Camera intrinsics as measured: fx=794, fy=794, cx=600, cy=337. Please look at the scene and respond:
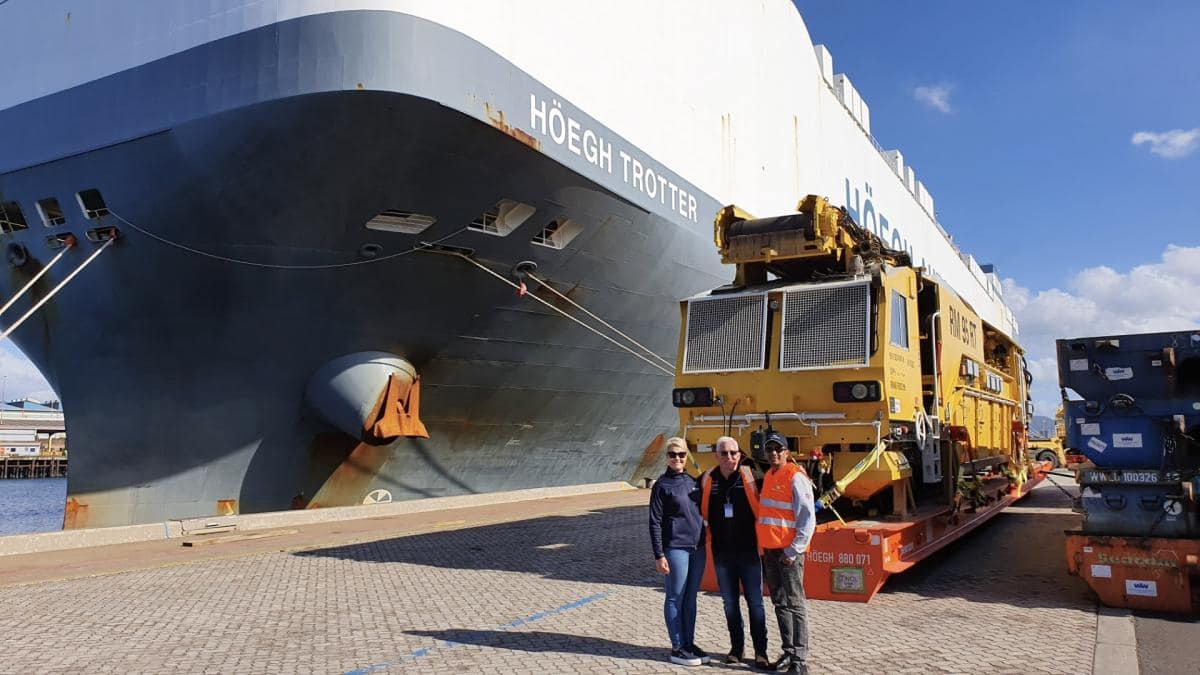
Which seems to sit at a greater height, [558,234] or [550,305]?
[558,234]

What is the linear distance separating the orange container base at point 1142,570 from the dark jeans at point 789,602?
11.4 ft

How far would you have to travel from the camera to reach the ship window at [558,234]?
12.7 meters

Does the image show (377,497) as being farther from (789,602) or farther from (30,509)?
(30,509)

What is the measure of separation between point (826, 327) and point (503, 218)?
19.4ft

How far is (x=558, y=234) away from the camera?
42.3 feet

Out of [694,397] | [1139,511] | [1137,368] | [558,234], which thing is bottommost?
[1139,511]

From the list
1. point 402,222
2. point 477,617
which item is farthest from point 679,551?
point 402,222

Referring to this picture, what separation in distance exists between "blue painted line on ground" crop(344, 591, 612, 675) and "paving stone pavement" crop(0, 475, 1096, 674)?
0.02 meters

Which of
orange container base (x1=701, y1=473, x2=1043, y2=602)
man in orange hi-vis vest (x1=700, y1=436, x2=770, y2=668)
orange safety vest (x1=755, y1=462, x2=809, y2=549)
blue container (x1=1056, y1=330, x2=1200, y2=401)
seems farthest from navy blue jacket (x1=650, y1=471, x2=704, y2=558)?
blue container (x1=1056, y1=330, x2=1200, y2=401)

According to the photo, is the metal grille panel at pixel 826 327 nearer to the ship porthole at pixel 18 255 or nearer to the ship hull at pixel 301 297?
the ship hull at pixel 301 297

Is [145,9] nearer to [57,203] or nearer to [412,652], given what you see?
[57,203]

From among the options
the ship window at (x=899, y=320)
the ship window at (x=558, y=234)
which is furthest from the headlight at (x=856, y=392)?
the ship window at (x=558, y=234)

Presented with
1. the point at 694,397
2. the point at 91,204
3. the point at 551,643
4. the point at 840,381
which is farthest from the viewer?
the point at 91,204

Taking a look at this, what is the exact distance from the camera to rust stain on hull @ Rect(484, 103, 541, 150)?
33.4 feet
